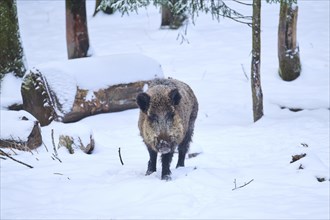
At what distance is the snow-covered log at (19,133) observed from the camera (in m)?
7.98

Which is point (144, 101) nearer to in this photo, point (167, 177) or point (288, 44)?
point (167, 177)

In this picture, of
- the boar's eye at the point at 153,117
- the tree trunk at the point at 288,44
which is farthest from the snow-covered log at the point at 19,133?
the tree trunk at the point at 288,44

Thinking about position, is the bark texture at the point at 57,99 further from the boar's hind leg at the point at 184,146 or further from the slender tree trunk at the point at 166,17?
the slender tree trunk at the point at 166,17

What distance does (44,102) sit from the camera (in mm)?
11320

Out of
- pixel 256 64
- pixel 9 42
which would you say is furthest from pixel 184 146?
pixel 9 42

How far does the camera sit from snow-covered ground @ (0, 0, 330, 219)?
5207 mm

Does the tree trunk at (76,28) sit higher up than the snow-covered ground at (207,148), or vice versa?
the tree trunk at (76,28)

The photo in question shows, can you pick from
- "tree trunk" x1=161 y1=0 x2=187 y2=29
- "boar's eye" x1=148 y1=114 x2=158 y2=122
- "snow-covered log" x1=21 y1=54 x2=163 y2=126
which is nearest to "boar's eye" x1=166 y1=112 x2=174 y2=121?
"boar's eye" x1=148 y1=114 x2=158 y2=122

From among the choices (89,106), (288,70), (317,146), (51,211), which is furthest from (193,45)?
(51,211)

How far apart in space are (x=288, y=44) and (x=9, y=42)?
25.6 ft

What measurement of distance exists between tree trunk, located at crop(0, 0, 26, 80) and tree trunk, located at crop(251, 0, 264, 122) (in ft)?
20.3

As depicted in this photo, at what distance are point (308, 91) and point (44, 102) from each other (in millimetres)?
7546

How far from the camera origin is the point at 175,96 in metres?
6.64

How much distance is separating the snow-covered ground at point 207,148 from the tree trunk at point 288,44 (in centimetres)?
37
